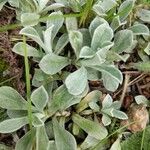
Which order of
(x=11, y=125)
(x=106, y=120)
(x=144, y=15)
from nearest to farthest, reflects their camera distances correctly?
(x=11, y=125), (x=106, y=120), (x=144, y=15)

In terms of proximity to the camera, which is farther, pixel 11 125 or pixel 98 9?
pixel 98 9

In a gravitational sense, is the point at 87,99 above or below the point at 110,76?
below

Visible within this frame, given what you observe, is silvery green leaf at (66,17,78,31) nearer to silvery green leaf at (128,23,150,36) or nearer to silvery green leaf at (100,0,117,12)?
silvery green leaf at (100,0,117,12)

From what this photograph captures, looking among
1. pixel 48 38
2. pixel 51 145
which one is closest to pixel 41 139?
pixel 51 145

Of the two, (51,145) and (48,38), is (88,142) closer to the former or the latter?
(51,145)

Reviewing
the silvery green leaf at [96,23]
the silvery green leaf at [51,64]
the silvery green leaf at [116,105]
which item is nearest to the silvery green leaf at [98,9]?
the silvery green leaf at [96,23]

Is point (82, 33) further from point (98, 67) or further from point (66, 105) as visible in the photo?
point (66, 105)

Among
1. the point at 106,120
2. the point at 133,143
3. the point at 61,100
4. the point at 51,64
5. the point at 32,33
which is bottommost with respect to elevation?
the point at 133,143
